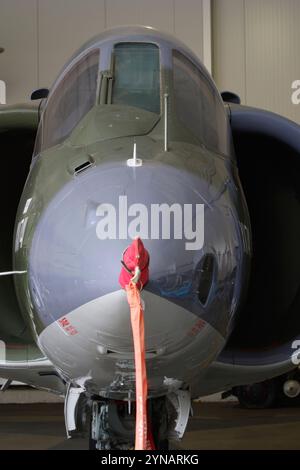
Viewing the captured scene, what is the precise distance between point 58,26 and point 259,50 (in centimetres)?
317

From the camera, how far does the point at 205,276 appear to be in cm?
366

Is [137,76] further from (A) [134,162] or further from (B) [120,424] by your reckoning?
(B) [120,424]

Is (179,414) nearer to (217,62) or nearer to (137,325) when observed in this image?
(137,325)

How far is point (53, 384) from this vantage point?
205 inches

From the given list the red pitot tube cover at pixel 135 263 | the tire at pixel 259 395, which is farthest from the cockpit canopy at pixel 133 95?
the tire at pixel 259 395

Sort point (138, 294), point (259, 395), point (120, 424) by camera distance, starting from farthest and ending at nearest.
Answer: point (259, 395) → point (120, 424) → point (138, 294)

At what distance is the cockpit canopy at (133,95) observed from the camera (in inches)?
168

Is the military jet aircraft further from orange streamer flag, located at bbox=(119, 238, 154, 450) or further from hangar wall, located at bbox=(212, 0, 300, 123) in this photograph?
hangar wall, located at bbox=(212, 0, 300, 123)

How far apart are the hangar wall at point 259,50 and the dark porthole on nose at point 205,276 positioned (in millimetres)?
10161

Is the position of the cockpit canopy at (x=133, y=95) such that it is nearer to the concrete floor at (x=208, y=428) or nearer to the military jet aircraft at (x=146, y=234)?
the military jet aircraft at (x=146, y=234)

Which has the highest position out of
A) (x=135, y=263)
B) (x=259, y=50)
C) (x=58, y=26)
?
(x=58, y=26)

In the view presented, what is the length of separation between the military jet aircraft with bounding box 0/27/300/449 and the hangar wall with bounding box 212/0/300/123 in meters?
8.52

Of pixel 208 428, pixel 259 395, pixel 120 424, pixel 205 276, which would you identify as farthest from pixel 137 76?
pixel 259 395
